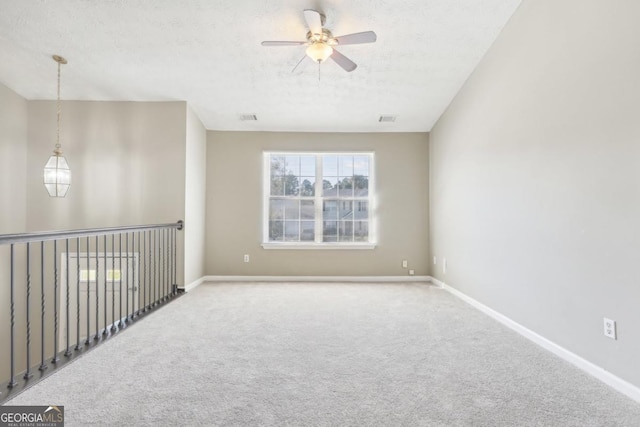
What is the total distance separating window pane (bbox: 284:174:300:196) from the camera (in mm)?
5156

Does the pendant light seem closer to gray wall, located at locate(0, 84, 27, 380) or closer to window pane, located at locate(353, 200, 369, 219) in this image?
gray wall, located at locate(0, 84, 27, 380)

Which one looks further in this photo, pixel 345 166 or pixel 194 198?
pixel 345 166

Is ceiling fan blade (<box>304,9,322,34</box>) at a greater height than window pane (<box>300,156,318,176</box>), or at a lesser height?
greater

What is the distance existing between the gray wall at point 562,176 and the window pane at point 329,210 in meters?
2.09

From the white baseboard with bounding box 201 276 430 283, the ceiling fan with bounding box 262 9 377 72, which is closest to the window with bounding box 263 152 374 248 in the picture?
the white baseboard with bounding box 201 276 430 283

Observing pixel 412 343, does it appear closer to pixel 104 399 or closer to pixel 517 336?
pixel 517 336

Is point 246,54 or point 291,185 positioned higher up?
point 246,54

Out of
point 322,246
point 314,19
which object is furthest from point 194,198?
point 314,19

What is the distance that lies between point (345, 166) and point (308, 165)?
0.61 m

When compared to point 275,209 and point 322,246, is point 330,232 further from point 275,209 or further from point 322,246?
point 275,209

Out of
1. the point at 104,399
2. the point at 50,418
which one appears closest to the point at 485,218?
the point at 104,399

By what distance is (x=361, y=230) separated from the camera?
16.8 feet

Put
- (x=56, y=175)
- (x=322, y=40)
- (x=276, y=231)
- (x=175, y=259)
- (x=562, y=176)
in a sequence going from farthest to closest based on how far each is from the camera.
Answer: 1. (x=276, y=231)
2. (x=175, y=259)
3. (x=56, y=175)
4. (x=322, y=40)
5. (x=562, y=176)

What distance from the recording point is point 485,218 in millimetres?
3348
